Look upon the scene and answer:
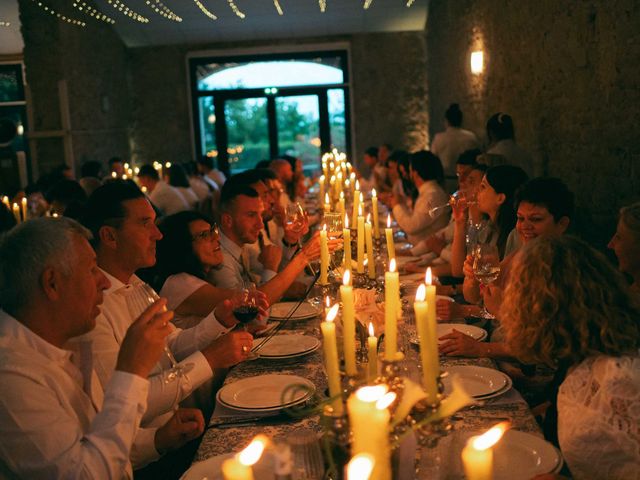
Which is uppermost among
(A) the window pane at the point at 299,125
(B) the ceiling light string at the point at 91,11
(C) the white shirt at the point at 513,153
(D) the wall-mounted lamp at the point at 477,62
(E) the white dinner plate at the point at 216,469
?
(B) the ceiling light string at the point at 91,11

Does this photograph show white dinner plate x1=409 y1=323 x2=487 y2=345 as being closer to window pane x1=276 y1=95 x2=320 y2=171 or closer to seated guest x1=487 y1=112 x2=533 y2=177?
seated guest x1=487 y1=112 x2=533 y2=177

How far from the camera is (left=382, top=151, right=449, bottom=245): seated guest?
18.0 ft

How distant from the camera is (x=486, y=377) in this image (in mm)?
2188

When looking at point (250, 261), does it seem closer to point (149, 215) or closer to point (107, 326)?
point (149, 215)

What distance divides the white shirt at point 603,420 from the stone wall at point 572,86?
107 inches

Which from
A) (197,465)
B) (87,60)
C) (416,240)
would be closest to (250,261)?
(416,240)

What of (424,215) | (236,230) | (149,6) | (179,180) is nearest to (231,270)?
(236,230)

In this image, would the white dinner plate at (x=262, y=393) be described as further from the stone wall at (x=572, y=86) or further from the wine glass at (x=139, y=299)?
the stone wall at (x=572, y=86)

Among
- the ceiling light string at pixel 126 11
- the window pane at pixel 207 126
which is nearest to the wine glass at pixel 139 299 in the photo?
the ceiling light string at pixel 126 11

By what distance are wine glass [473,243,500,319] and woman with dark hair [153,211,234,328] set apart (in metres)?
1.06

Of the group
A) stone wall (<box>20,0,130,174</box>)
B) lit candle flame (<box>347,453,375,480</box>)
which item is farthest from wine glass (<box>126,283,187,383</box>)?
stone wall (<box>20,0,130,174</box>)

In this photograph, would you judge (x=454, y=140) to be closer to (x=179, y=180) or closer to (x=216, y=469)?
(x=179, y=180)

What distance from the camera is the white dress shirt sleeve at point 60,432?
160 centimetres

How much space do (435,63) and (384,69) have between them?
60.7 inches
